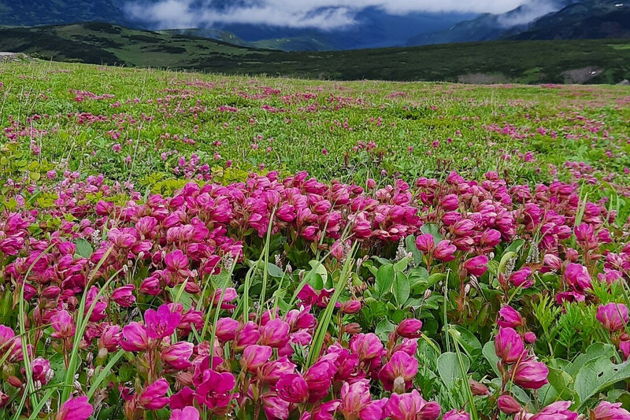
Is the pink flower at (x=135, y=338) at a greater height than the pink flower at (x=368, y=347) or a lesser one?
greater

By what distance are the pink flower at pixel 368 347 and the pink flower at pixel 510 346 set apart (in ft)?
1.43

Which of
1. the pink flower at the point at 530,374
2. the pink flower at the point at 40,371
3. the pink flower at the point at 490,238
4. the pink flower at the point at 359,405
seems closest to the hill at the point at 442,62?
the pink flower at the point at 490,238

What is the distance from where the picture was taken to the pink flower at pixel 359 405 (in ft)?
5.01

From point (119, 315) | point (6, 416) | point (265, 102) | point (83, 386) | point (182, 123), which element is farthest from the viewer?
point (265, 102)

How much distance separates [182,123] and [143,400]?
12.5 meters

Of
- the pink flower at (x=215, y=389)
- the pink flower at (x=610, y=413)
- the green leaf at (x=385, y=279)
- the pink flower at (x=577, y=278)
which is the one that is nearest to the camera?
the pink flower at (x=215, y=389)

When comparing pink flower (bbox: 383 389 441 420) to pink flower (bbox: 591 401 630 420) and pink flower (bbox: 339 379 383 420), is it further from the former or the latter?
pink flower (bbox: 591 401 630 420)

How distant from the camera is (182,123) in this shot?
13320 millimetres

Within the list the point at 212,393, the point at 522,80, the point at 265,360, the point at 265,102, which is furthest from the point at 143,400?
the point at 522,80

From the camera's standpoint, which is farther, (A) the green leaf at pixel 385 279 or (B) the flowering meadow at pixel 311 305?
(A) the green leaf at pixel 385 279

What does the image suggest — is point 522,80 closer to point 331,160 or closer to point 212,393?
→ point 331,160

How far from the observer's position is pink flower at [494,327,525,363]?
1.74m

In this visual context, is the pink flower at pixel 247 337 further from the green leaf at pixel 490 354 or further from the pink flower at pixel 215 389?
the green leaf at pixel 490 354

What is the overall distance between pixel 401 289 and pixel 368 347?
3.25 feet
